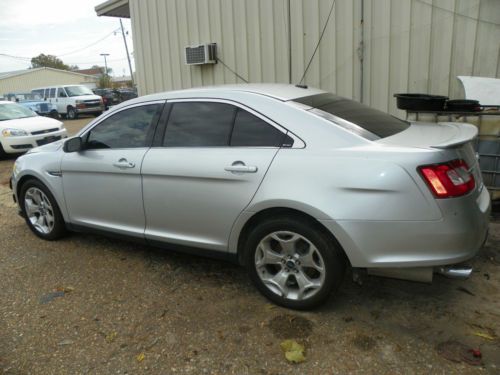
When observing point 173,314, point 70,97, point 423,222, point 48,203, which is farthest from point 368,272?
point 70,97

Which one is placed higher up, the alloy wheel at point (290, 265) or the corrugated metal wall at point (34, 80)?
the corrugated metal wall at point (34, 80)

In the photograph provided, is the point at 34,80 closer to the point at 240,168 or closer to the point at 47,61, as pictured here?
the point at 47,61

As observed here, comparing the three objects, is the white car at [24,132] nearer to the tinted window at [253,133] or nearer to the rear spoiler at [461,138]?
the tinted window at [253,133]

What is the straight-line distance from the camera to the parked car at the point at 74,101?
23.9 m

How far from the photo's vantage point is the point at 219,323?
3160mm

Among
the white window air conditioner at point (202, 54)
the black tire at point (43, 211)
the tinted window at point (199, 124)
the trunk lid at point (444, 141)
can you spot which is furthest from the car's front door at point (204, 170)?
the white window air conditioner at point (202, 54)

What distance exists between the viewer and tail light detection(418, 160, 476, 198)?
8.74ft

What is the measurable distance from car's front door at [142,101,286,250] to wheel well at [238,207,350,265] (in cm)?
11

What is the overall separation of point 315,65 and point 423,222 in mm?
4388

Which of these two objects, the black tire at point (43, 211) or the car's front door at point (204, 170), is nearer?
the car's front door at point (204, 170)

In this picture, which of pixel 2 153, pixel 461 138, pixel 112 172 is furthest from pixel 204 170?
pixel 2 153

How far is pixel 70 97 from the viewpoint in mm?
24156

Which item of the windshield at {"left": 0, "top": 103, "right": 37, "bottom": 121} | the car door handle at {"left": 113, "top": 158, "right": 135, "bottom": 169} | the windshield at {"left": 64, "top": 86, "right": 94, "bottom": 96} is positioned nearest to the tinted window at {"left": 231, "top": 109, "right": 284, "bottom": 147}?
the car door handle at {"left": 113, "top": 158, "right": 135, "bottom": 169}

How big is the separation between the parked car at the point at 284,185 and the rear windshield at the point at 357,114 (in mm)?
19
